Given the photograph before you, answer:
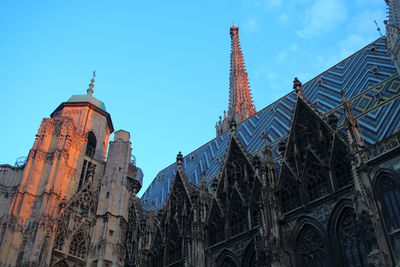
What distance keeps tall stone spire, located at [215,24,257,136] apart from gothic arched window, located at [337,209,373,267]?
3749 centimetres

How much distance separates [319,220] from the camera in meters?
16.2

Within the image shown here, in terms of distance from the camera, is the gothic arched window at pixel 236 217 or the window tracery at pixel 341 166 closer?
the window tracery at pixel 341 166

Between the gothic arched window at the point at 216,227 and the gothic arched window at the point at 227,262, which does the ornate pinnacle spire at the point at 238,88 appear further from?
A: the gothic arched window at the point at 227,262

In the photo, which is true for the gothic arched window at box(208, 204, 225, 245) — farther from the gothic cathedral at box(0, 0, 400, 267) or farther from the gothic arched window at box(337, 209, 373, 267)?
the gothic arched window at box(337, 209, 373, 267)

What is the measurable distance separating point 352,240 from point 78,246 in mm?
14949

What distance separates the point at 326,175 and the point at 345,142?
4.67 feet

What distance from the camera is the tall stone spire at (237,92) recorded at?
56.2 meters

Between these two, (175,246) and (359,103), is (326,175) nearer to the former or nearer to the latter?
(359,103)

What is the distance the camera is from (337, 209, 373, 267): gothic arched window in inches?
563

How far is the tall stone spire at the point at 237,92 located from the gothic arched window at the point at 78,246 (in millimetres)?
30976

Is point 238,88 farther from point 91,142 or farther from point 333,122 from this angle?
point 333,122

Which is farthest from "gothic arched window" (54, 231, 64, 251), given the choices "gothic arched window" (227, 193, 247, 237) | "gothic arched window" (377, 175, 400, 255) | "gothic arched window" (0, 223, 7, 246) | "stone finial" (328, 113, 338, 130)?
"gothic arched window" (377, 175, 400, 255)

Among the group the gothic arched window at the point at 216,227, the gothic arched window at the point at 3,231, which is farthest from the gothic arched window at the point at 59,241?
the gothic arched window at the point at 216,227

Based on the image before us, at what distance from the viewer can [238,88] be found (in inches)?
2419
